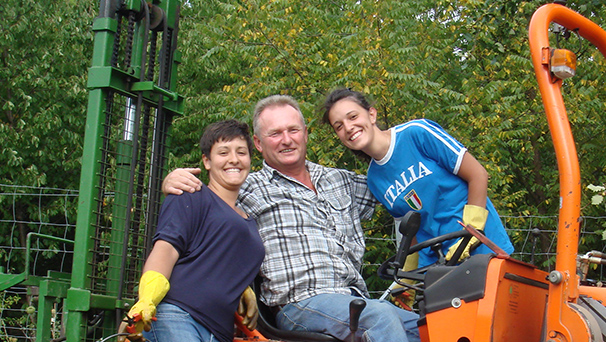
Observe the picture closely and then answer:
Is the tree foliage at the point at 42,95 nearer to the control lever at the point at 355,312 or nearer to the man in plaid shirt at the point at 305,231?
the man in plaid shirt at the point at 305,231

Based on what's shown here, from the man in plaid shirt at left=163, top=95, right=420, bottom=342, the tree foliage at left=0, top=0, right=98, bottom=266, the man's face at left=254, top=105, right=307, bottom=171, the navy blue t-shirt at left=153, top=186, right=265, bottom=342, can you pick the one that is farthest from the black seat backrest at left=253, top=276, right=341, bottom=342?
the tree foliage at left=0, top=0, right=98, bottom=266

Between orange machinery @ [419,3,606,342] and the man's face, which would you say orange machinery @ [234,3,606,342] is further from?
the man's face

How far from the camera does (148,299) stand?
2.50 m

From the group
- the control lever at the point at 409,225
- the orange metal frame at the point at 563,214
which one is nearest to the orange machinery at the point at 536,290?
the orange metal frame at the point at 563,214

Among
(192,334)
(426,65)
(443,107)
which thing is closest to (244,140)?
(192,334)

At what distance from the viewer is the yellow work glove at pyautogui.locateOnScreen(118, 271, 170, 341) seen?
8.04 ft

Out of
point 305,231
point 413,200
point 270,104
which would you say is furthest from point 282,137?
point 413,200

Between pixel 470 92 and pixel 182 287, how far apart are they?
542 cm

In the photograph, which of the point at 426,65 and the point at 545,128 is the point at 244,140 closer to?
the point at 426,65

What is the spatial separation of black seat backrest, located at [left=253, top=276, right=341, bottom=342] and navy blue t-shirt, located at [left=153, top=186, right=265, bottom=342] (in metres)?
0.20

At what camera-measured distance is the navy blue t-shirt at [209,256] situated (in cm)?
269

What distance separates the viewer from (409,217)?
2371mm

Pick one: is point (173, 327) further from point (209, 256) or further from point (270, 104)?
point (270, 104)

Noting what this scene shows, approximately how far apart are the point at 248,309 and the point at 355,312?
57cm
